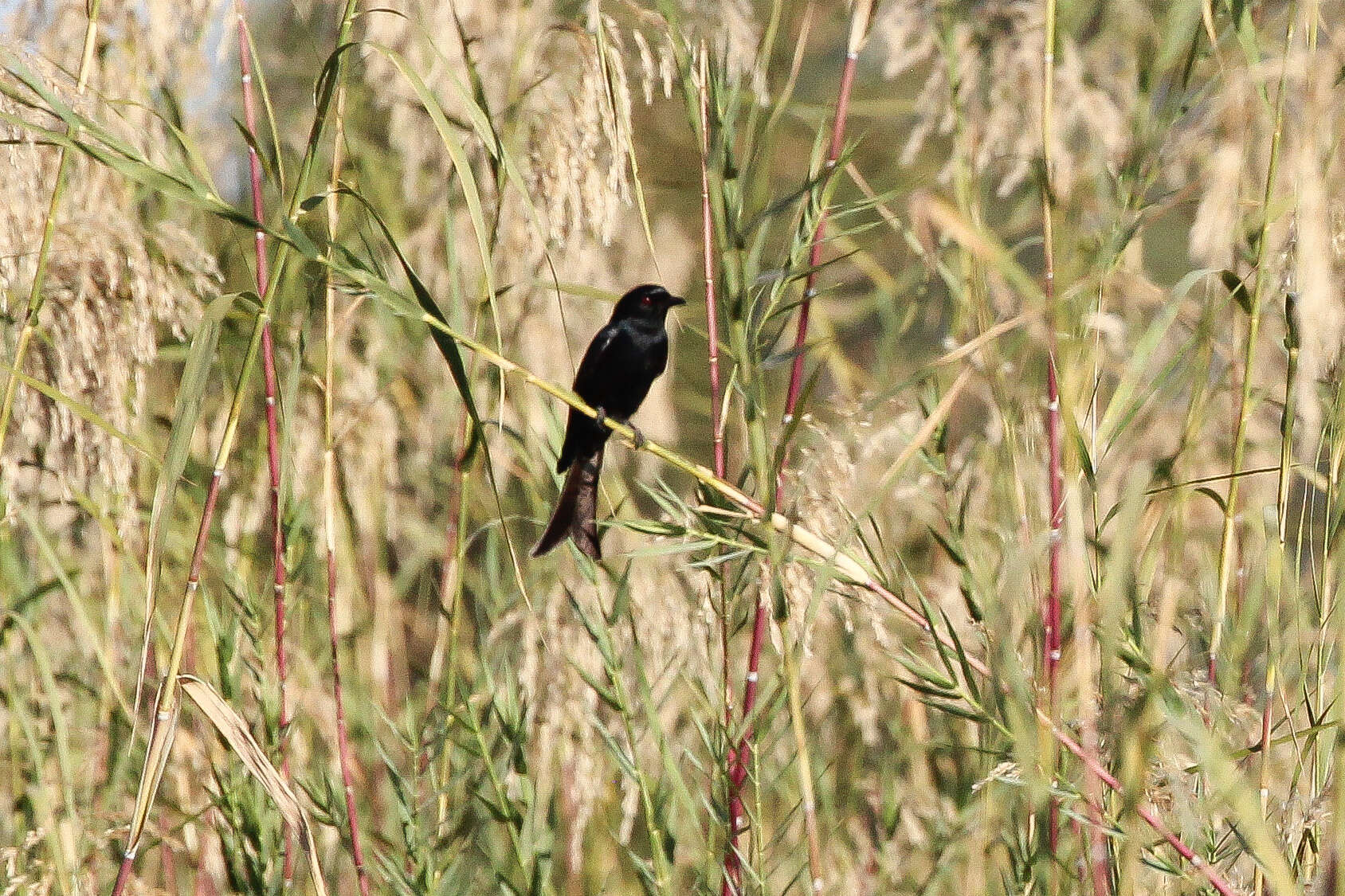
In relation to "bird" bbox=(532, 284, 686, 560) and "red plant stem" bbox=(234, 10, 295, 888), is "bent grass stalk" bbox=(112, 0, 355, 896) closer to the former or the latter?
"red plant stem" bbox=(234, 10, 295, 888)

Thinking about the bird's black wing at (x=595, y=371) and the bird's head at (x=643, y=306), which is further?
the bird's head at (x=643, y=306)

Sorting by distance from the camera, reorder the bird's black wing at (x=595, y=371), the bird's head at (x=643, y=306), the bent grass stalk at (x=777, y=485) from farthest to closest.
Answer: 1. the bird's head at (x=643, y=306)
2. the bird's black wing at (x=595, y=371)
3. the bent grass stalk at (x=777, y=485)

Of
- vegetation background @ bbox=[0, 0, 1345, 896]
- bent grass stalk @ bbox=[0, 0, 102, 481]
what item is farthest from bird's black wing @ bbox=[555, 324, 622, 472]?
bent grass stalk @ bbox=[0, 0, 102, 481]

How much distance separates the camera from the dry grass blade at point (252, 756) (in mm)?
1153

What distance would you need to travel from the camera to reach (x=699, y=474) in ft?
4.11

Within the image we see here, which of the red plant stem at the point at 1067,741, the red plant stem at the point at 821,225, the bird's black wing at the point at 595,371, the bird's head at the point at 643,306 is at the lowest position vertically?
the red plant stem at the point at 1067,741

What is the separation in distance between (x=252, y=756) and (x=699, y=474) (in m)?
0.50

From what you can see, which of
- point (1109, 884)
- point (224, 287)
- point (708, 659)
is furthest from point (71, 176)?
point (1109, 884)

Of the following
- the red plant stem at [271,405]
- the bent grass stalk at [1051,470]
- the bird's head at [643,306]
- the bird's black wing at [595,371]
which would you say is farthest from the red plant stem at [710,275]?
the bird's head at [643,306]

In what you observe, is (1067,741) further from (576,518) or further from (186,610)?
(576,518)

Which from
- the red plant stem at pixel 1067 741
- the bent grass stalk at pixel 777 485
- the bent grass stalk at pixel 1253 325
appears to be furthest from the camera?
the bent grass stalk at pixel 777 485

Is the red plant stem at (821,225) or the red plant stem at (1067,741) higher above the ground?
the red plant stem at (821,225)

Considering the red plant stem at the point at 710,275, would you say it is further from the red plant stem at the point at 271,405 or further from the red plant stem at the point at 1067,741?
the red plant stem at the point at 271,405

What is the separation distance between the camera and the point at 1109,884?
52.1 inches
